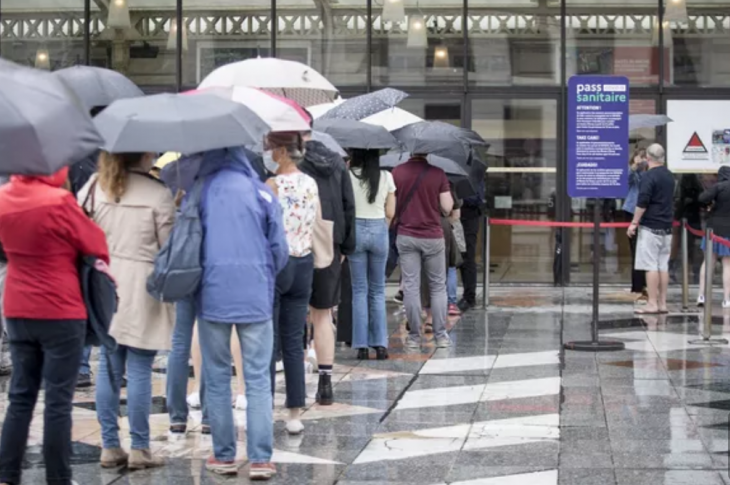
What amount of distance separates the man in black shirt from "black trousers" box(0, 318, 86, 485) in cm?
955

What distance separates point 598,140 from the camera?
12.6 m

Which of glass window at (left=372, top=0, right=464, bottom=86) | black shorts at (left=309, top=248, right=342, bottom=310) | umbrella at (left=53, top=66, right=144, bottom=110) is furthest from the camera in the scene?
glass window at (left=372, top=0, right=464, bottom=86)

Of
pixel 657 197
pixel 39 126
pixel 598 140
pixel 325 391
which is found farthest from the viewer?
pixel 657 197

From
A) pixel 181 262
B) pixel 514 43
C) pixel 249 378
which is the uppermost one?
pixel 514 43

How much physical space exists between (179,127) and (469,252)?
953cm

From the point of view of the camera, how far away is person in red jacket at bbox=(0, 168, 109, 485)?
6.45 metres

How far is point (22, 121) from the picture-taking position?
620 centimetres

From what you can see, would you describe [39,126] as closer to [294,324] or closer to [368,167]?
[294,324]

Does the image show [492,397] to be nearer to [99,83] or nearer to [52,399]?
[99,83]

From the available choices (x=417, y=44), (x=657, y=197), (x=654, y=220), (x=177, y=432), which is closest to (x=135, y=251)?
(x=177, y=432)

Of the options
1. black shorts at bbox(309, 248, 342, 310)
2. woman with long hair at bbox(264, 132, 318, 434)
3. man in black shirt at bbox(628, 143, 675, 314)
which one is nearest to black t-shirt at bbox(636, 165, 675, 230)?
man in black shirt at bbox(628, 143, 675, 314)

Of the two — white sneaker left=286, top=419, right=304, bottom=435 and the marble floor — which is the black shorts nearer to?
the marble floor

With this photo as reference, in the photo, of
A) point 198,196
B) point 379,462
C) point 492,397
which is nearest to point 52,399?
point 198,196

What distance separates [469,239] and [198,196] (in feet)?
30.9
